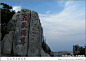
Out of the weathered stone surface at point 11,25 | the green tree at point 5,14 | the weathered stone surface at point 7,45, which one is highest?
the green tree at point 5,14

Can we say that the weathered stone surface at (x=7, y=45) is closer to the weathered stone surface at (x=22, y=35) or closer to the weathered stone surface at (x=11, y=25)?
the weathered stone surface at (x=22, y=35)

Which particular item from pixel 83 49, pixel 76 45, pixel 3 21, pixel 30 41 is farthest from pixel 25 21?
pixel 83 49

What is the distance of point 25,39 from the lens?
315 inches

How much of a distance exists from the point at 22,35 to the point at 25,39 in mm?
406

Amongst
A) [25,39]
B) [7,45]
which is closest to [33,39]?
[25,39]

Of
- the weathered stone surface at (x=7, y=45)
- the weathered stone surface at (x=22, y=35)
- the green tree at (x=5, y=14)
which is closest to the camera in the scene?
the weathered stone surface at (x=22, y=35)

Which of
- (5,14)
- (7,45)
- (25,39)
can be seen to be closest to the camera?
(25,39)

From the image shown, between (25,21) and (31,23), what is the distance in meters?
0.52

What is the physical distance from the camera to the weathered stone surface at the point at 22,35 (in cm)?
788

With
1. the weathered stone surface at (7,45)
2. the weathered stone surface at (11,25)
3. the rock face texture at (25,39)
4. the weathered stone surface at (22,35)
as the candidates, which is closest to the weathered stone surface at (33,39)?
the rock face texture at (25,39)

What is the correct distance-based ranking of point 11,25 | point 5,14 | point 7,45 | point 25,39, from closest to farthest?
point 25,39
point 7,45
point 11,25
point 5,14

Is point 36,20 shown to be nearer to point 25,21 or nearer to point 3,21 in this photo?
point 25,21

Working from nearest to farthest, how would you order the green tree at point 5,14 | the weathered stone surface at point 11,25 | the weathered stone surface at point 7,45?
the weathered stone surface at point 7,45
the weathered stone surface at point 11,25
the green tree at point 5,14

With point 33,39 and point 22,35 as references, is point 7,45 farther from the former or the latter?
point 33,39
